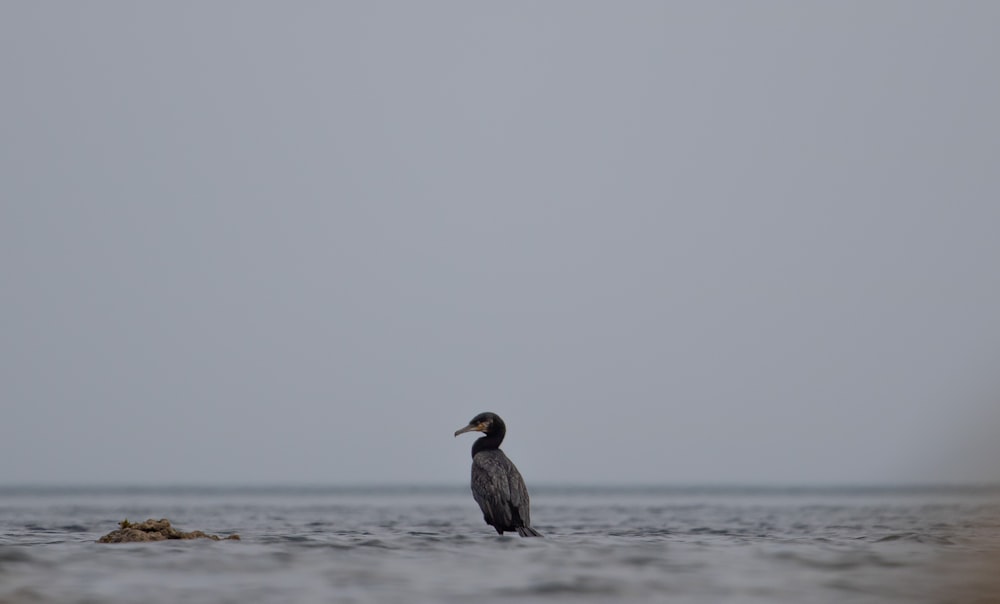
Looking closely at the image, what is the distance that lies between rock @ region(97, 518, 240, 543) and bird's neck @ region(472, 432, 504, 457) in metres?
5.13

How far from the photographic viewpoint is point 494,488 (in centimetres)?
1820

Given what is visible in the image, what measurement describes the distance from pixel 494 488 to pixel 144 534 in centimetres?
545

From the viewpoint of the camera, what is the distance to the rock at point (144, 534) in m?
14.3

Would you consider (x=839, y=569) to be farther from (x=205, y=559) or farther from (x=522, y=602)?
(x=205, y=559)

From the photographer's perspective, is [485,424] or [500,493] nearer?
[500,493]

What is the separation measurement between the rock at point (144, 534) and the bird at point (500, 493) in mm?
4181

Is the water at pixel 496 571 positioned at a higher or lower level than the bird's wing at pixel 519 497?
lower

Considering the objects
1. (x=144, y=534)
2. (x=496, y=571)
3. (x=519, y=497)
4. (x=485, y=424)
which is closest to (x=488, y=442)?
(x=485, y=424)

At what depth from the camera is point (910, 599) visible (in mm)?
9469

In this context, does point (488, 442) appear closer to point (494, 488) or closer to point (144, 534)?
point (494, 488)

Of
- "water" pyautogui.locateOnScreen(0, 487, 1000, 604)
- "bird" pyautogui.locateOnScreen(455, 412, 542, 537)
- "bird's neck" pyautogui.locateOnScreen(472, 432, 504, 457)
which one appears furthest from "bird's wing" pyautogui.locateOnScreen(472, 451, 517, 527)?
"water" pyautogui.locateOnScreen(0, 487, 1000, 604)

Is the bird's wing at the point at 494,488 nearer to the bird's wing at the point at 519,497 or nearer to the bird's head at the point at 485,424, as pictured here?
the bird's wing at the point at 519,497

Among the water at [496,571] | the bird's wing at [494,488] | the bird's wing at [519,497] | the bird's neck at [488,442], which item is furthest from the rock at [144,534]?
the bird's neck at [488,442]

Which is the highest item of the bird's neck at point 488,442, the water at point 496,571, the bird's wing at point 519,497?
the bird's neck at point 488,442
